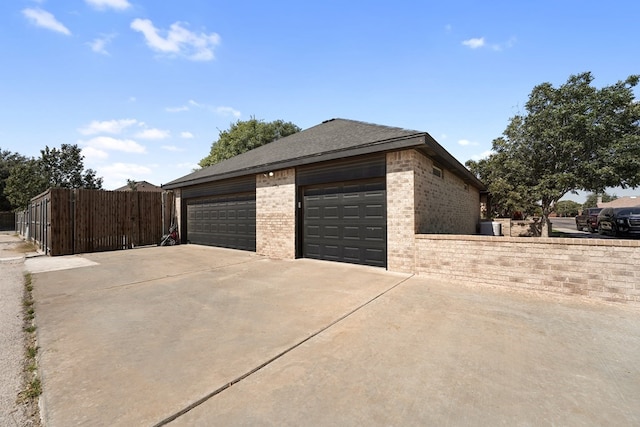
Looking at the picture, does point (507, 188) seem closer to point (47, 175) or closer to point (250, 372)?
point (250, 372)

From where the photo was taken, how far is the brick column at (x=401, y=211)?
265 inches

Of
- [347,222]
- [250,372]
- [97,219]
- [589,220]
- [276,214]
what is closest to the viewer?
[250,372]

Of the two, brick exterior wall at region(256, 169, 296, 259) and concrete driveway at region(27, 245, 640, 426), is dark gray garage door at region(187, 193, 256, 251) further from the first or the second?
concrete driveway at region(27, 245, 640, 426)

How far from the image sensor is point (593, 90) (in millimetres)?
12758

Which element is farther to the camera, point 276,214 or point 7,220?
point 7,220

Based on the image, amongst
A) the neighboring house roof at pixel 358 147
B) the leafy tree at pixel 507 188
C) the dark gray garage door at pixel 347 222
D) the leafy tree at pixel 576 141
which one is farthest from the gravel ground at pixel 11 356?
the leafy tree at pixel 507 188

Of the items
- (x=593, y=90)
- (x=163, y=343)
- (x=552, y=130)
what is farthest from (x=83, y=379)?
(x=593, y=90)

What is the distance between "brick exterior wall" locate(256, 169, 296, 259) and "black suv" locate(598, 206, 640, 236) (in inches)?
678

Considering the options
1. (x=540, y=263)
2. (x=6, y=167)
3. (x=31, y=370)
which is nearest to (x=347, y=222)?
(x=540, y=263)

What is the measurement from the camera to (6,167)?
3875 cm

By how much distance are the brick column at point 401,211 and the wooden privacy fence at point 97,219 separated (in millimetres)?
12412

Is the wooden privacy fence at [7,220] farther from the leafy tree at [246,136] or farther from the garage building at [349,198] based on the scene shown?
the garage building at [349,198]

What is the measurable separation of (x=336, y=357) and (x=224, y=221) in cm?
1060

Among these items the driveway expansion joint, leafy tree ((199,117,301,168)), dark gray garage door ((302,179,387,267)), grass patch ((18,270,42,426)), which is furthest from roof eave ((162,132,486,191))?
leafy tree ((199,117,301,168))
